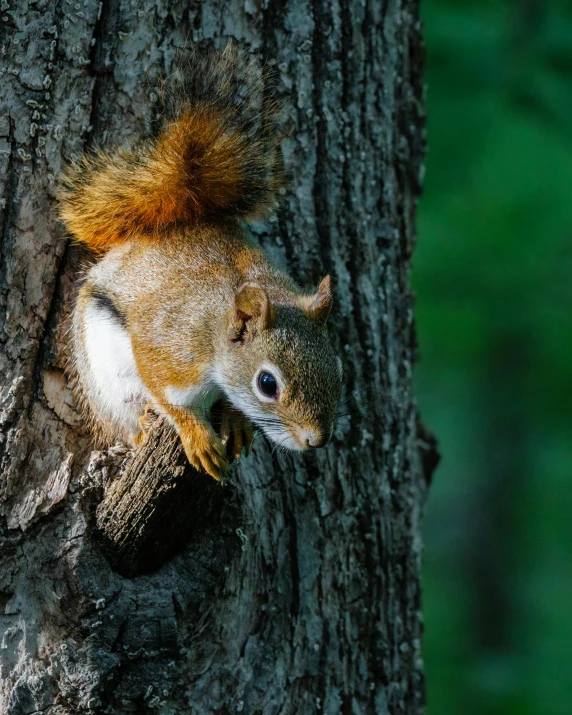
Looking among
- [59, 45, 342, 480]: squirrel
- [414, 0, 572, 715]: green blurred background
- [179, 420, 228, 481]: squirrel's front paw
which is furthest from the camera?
[414, 0, 572, 715]: green blurred background

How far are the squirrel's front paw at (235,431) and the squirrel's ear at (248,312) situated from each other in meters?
0.16

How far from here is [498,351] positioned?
192 inches

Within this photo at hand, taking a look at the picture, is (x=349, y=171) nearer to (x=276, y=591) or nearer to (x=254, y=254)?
(x=254, y=254)

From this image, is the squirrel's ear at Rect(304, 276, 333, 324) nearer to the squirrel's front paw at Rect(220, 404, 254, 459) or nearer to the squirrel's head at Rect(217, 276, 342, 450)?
the squirrel's head at Rect(217, 276, 342, 450)

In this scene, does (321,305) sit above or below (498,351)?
above

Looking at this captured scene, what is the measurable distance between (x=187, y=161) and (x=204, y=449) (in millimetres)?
553

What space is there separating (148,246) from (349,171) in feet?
1.60

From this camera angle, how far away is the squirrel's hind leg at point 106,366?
170 centimetres

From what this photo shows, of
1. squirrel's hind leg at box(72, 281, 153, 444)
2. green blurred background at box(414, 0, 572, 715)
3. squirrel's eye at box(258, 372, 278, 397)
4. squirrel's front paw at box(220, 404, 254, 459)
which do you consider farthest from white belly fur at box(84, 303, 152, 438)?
green blurred background at box(414, 0, 572, 715)

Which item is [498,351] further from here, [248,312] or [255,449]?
[248,312]

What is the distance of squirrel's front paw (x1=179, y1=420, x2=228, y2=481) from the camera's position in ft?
4.75

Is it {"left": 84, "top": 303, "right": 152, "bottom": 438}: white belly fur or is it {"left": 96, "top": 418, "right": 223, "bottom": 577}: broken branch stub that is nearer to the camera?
{"left": 96, "top": 418, "right": 223, "bottom": 577}: broken branch stub

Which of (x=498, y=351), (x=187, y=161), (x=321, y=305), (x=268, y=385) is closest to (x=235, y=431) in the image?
(x=268, y=385)

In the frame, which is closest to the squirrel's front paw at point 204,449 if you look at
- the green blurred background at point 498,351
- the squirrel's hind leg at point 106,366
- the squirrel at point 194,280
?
the squirrel at point 194,280
